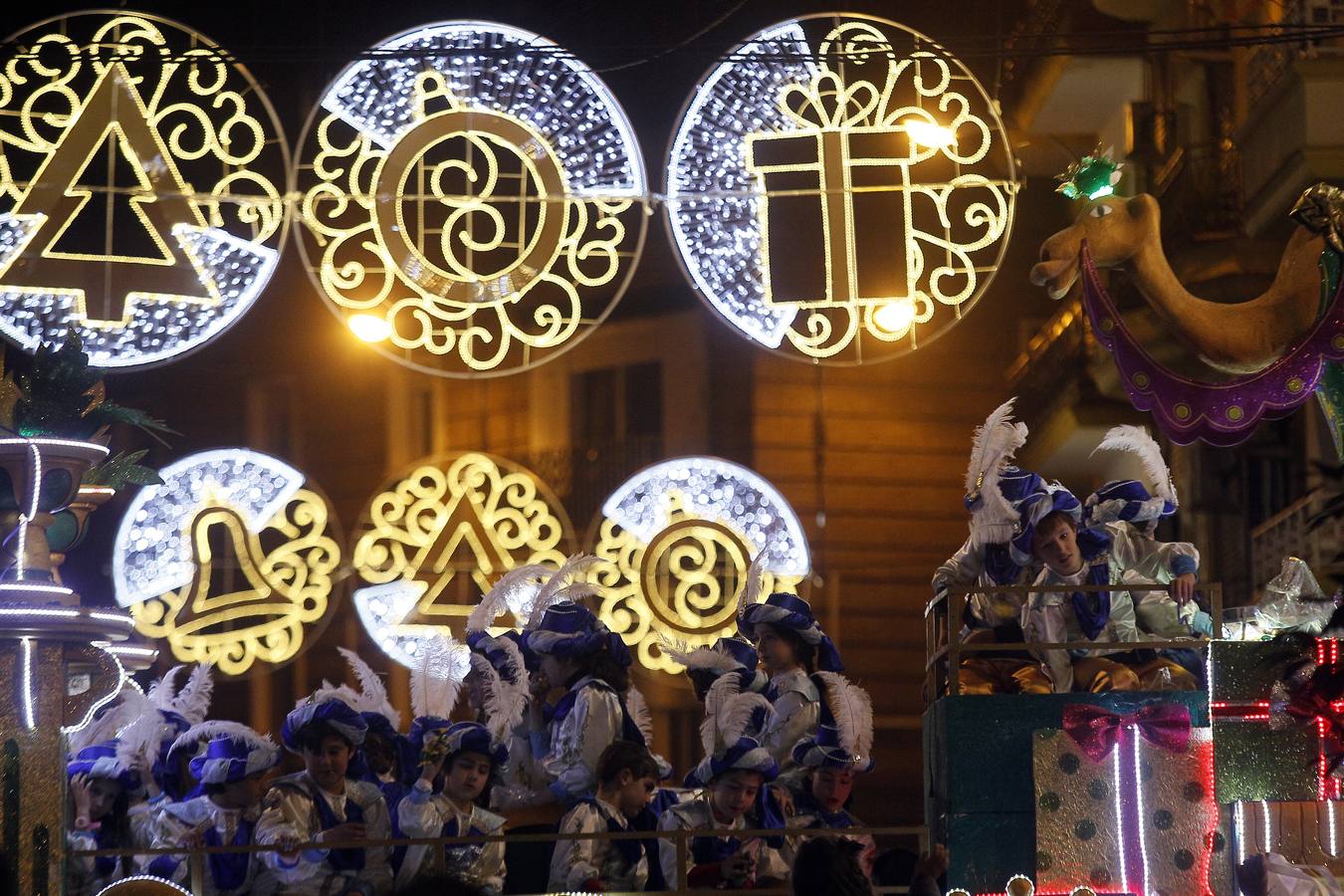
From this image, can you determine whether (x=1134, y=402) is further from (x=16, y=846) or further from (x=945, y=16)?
(x=945, y=16)

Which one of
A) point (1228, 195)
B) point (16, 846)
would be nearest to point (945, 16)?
point (1228, 195)

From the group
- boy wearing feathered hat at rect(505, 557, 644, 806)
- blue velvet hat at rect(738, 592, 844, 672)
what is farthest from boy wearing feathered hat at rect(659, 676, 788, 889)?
blue velvet hat at rect(738, 592, 844, 672)

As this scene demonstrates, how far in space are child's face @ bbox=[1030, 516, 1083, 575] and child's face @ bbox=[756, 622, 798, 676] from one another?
1371mm

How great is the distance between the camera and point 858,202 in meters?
12.2

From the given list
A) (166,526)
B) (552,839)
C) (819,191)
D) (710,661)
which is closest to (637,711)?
(710,661)

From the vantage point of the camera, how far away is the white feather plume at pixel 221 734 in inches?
382

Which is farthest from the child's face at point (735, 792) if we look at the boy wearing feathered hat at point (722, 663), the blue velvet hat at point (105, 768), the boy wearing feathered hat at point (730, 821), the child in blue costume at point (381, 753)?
the blue velvet hat at point (105, 768)

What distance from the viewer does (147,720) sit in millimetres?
10734

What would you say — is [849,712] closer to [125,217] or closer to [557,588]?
[557,588]

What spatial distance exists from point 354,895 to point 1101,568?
336cm

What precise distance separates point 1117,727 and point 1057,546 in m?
0.85

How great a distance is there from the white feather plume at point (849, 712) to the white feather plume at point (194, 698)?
3.22 metres

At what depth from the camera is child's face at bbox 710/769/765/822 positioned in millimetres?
9289

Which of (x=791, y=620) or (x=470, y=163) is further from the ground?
(x=470, y=163)
